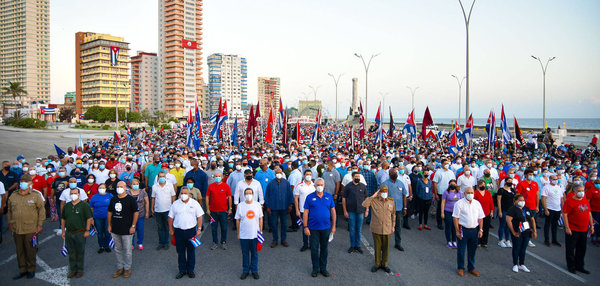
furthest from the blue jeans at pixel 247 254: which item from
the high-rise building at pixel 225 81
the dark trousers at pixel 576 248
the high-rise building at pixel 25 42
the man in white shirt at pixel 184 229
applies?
the high-rise building at pixel 25 42

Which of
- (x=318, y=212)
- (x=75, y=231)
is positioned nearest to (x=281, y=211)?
(x=318, y=212)

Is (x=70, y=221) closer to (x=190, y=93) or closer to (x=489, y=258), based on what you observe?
(x=489, y=258)

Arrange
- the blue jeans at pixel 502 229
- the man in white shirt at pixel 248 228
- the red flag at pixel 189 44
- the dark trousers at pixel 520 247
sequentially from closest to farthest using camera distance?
the man in white shirt at pixel 248 228 → the dark trousers at pixel 520 247 → the blue jeans at pixel 502 229 → the red flag at pixel 189 44

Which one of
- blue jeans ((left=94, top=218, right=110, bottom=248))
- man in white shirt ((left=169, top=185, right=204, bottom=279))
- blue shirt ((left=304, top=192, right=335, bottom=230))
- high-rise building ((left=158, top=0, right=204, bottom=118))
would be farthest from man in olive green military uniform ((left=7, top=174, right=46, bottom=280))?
high-rise building ((left=158, top=0, right=204, bottom=118))

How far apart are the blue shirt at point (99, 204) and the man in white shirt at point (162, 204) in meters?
0.87

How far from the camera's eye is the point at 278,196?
8062 mm

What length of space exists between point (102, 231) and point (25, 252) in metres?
1.33

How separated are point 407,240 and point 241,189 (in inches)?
154

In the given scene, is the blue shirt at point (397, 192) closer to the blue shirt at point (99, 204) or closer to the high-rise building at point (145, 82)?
the blue shirt at point (99, 204)

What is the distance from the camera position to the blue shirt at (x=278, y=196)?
8.05m

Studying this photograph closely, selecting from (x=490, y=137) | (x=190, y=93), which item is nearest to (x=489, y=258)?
(x=490, y=137)

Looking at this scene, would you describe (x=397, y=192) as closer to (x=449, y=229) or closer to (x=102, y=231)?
(x=449, y=229)

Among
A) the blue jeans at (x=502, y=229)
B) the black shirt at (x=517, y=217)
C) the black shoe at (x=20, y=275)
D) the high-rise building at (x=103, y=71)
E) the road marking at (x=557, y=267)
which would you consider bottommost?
the road marking at (x=557, y=267)

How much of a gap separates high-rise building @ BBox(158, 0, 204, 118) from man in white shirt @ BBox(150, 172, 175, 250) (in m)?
137
